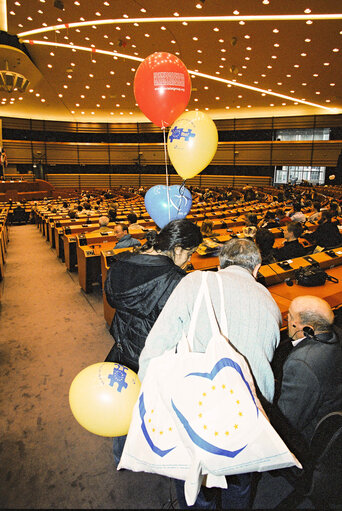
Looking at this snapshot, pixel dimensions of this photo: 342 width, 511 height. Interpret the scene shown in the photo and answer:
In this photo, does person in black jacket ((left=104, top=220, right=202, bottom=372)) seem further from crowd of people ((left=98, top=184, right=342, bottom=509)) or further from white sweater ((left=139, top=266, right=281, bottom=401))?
white sweater ((left=139, top=266, right=281, bottom=401))

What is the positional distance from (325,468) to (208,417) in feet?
2.26

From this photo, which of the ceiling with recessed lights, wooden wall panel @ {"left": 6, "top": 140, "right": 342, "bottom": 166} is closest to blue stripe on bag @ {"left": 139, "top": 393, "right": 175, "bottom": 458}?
the ceiling with recessed lights

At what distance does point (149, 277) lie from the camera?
5.09 ft

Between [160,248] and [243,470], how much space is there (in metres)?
1.00

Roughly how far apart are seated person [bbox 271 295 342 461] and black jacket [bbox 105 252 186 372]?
2.26ft

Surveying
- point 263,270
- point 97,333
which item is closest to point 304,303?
point 263,270

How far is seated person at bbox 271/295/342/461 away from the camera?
1.42 m

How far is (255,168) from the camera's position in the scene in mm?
23750

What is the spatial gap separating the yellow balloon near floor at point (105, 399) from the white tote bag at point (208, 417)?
0.45 meters

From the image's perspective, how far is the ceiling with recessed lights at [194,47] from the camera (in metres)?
8.02

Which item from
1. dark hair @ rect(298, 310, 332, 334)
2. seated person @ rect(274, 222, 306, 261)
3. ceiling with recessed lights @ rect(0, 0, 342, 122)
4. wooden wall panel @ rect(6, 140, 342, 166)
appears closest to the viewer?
dark hair @ rect(298, 310, 332, 334)

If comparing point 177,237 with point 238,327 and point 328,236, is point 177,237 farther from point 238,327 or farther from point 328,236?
point 328,236

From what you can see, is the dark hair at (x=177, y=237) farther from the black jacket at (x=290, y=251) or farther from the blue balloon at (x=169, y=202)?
the black jacket at (x=290, y=251)

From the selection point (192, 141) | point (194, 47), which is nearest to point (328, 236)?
point (192, 141)
